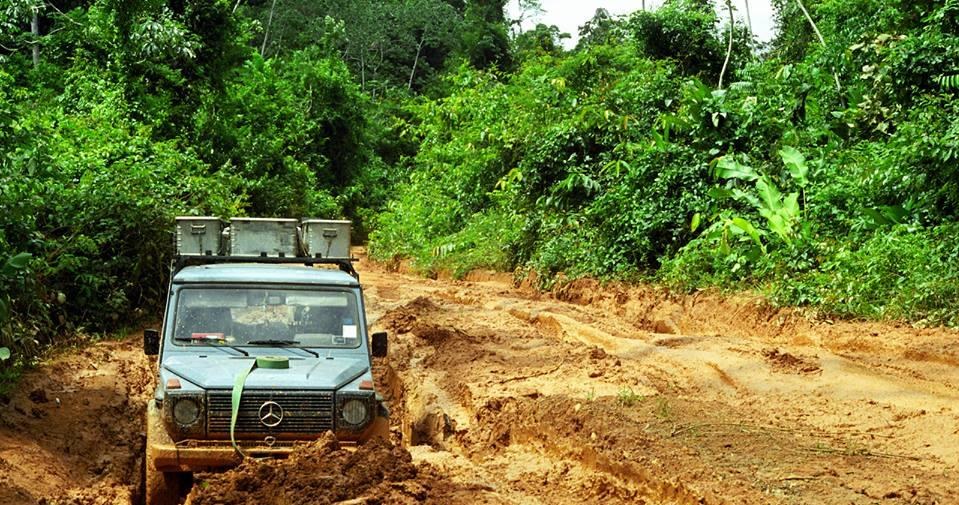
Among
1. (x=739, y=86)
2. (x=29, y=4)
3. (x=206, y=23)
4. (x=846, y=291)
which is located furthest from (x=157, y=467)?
(x=206, y=23)

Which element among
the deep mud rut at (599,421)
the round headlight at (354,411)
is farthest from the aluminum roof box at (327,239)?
the round headlight at (354,411)

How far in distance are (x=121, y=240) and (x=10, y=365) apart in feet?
17.0

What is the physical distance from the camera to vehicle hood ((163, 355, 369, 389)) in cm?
Answer: 695

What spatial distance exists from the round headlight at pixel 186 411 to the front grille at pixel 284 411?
8cm

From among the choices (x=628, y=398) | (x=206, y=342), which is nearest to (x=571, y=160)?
(x=628, y=398)

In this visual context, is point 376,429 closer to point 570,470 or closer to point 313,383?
point 313,383

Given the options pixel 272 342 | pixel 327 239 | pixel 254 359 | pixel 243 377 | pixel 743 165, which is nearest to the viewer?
pixel 243 377

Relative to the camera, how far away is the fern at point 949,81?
1505 cm

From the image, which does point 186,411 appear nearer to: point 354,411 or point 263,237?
point 354,411

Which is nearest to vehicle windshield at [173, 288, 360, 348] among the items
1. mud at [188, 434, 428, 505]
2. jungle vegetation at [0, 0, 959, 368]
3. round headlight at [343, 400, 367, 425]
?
round headlight at [343, 400, 367, 425]

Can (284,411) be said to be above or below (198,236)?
below

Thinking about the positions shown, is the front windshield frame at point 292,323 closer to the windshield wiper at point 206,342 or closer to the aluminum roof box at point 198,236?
the windshield wiper at point 206,342

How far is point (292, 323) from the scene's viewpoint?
311 inches

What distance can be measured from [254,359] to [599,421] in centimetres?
308
